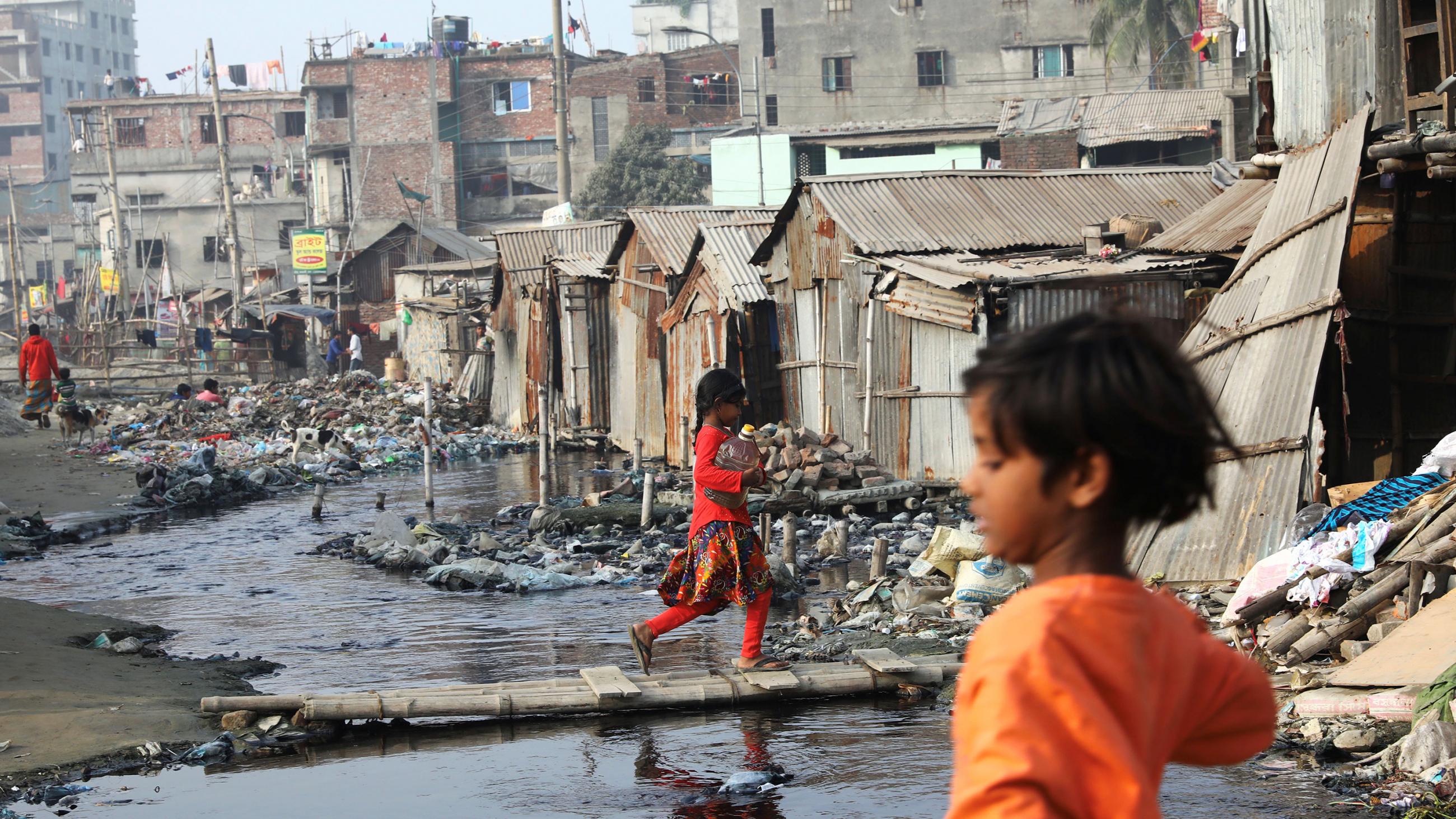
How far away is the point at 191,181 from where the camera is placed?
63.8m

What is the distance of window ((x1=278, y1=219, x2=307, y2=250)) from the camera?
61.8 metres

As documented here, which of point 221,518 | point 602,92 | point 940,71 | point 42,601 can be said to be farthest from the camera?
point 602,92

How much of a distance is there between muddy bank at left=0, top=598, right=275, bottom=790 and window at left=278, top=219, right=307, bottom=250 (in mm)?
54750

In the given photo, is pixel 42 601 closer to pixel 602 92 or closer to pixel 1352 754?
pixel 1352 754

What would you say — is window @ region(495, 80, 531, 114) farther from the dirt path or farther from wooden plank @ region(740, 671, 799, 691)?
wooden plank @ region(740, 671, 799, 691)

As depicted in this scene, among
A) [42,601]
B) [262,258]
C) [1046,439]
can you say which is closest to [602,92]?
[262,258]

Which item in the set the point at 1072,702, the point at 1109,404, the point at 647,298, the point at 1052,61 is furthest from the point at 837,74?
the point at 1072,702

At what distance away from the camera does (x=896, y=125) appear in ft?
128

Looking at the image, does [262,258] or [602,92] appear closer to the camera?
[602,92]

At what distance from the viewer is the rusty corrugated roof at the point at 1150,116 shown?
33.0 meters

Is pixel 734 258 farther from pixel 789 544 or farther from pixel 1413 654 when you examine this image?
pixel 1413 654

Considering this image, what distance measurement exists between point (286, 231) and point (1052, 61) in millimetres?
33682

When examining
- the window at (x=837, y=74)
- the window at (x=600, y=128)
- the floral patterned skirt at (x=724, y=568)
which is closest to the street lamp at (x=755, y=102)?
the window at (x=837, y=74)

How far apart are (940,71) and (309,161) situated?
27.2 metres
